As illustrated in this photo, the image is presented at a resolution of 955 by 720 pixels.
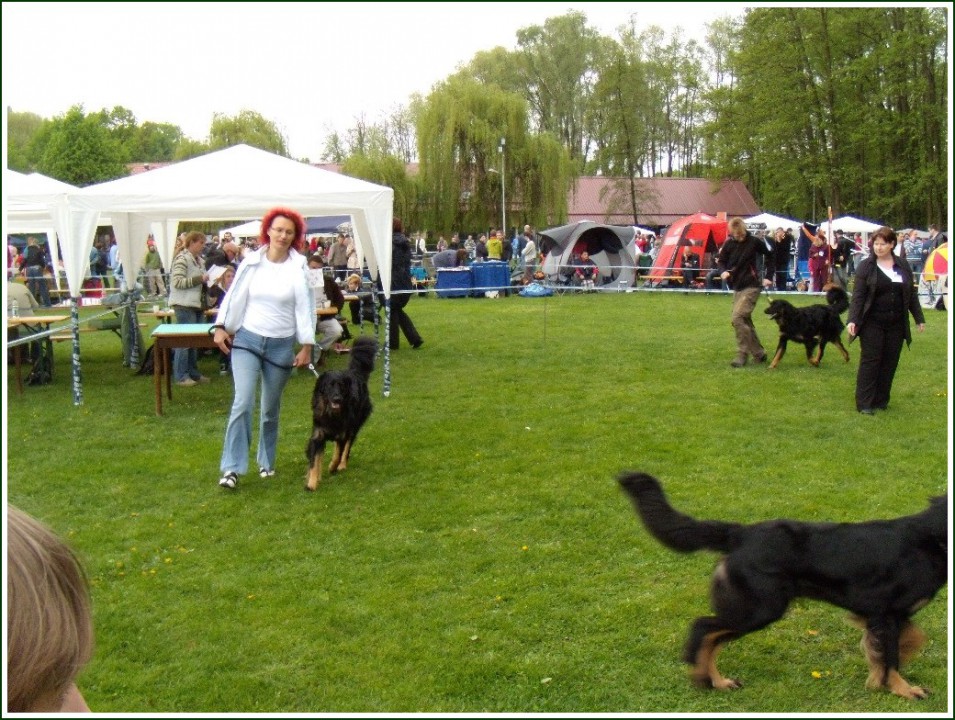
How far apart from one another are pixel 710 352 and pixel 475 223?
2745 cm

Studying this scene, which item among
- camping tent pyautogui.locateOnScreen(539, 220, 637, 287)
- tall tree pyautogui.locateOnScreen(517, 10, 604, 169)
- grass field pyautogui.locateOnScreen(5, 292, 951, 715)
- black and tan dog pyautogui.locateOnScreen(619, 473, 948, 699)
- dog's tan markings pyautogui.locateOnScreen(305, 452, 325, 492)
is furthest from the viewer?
tall tree pyautogui.locateOnScreen(517, 10, 604, 169)

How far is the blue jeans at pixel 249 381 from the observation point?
21.1ft

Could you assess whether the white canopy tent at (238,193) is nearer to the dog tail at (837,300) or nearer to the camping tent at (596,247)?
the dog tail at (837,300)

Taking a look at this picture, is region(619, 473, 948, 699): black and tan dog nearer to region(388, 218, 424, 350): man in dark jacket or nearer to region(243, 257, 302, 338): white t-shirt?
region(243, 257, 302, 338): white t-shirt

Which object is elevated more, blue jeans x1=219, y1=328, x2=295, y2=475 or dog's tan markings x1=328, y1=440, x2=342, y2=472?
blue jeans x1=219, y1=328, x2=295, y2=475

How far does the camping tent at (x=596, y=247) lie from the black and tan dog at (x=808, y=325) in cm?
1486

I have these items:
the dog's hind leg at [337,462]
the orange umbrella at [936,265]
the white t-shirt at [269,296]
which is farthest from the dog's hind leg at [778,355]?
the orange umbrella at [936,265]

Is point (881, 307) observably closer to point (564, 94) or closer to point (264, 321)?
point (264, 321)

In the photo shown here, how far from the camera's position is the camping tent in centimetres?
2681

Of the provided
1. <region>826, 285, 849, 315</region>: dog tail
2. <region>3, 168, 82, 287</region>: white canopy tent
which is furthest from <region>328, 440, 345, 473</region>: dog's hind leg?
<region>826, 285, 849, 315</region>: dog tail

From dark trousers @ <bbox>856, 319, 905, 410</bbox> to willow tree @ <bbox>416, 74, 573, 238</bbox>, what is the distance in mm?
30330

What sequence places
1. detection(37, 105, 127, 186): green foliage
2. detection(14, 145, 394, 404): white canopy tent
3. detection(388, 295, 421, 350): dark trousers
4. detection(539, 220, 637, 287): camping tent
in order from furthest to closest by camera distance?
detection(37, 105, 127, 186): green foliage < detection(539, 220, 637, 287): camping tent < detection(388, 295, 421, 350): dark trousers < detection(14, 145, 394, 404): white canopy tent

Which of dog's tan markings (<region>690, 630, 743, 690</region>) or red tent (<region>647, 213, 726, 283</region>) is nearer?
dog's tan markings (<region>690, 630, 743, 690</region>)

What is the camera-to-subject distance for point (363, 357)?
23.2 feet
